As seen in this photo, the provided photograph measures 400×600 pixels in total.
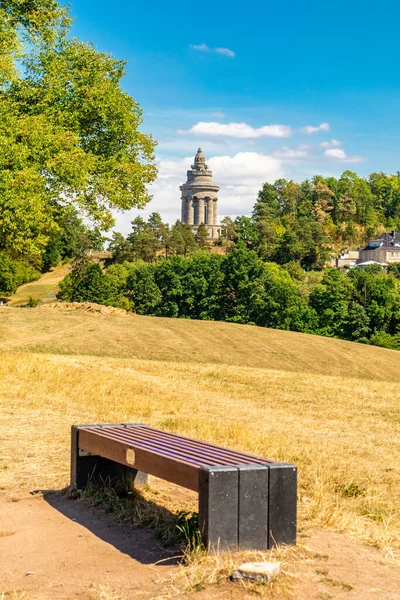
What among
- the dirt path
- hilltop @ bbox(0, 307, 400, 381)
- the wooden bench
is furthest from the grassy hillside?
the wooden bench

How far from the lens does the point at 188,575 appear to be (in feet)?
18.4

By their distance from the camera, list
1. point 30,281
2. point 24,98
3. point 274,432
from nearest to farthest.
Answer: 1. point 274,432
2. point 24,98
3. point 30,281

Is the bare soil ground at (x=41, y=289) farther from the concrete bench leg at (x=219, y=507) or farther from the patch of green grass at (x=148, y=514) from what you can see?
the concrete bench leg at (x=219, y=507)

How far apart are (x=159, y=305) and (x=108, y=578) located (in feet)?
320

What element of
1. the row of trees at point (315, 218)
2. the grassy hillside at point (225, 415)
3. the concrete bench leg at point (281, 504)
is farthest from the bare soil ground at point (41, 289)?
the concrete bench leg at point (281, 504)

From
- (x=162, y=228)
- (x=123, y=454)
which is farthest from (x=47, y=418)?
(x=162, y=228)

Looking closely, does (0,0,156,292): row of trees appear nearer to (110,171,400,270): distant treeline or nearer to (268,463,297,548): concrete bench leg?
(268,463,297,548): concrete bench leg

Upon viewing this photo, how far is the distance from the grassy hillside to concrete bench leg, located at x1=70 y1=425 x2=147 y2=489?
1.91ft

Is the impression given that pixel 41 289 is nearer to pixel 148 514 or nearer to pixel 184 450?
pixel 148 514

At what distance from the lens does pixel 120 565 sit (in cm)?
591

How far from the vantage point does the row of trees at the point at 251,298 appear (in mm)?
100500

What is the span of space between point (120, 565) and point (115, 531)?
942 mm

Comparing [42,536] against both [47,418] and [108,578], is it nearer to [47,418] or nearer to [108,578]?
[108,578]

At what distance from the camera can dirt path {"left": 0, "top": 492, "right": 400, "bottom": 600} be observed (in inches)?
210
